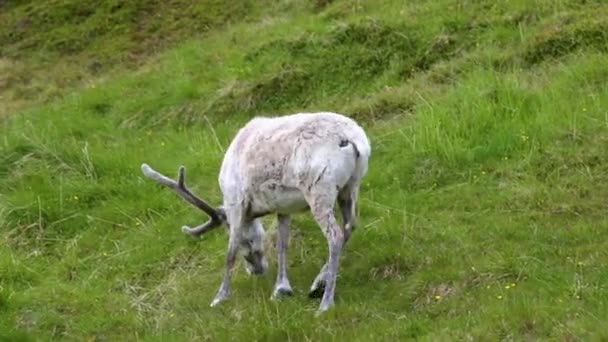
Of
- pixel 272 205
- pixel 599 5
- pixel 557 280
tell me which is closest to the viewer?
pixel 557 280

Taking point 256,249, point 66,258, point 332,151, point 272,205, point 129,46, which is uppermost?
point 332,151

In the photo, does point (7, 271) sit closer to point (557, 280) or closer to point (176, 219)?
point (176, 219)

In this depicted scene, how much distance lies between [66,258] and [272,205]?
3.63m

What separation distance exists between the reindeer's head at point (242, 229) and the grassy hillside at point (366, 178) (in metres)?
0.20

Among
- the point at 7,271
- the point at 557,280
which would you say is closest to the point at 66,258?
the point at 7,271

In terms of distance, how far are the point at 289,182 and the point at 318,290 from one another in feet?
3.74

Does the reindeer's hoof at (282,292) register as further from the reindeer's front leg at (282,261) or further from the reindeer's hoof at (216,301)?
the reindeer's hoof at (216,301)

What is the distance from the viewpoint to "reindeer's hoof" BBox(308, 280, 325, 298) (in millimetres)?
9695

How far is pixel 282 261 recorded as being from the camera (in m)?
10.0

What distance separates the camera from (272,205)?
9602 millimetres

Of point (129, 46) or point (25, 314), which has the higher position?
point (25, 314)

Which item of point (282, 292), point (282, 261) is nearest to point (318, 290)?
point (282, 292)

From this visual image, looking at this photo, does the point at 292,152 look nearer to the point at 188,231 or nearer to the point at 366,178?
the point at 188,231

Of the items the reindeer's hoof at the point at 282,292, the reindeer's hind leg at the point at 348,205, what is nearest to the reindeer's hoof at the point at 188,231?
the reindeer's hoof at the point at 282,292
